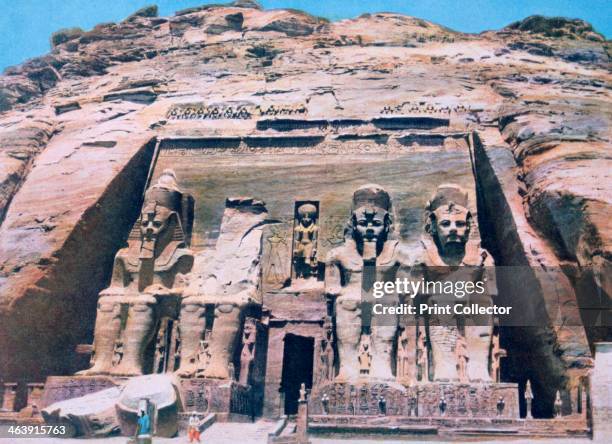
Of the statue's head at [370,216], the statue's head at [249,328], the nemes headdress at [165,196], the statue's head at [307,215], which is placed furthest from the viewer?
the statue's head at [307,215]

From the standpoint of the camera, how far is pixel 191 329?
15164 millimetres

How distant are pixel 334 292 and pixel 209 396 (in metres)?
3.03

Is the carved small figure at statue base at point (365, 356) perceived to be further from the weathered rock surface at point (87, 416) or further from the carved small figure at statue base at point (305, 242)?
the weathered rock surface at point (87, 416)

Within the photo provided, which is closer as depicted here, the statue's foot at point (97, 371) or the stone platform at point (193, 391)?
the stone platform at point (193, 391)

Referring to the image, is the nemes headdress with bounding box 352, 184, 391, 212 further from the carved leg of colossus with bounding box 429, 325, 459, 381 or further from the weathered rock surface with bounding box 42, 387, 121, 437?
the weathered rock surface with bounding box 42, 387, 121, 437

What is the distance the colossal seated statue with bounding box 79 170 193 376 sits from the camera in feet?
49.6

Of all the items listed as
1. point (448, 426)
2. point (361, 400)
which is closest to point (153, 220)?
point (361, 400)

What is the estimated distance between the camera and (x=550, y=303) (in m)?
14.4

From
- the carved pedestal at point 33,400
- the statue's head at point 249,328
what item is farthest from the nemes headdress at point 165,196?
the carved pedestal at point 33,400

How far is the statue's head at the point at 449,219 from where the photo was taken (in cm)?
1512

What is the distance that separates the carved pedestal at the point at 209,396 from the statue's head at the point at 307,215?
14.5ft

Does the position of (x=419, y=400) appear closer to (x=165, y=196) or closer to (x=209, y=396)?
(x=209, y=396)

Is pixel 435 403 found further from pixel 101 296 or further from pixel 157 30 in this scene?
pixel 157 30

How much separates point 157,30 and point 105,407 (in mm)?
15627
